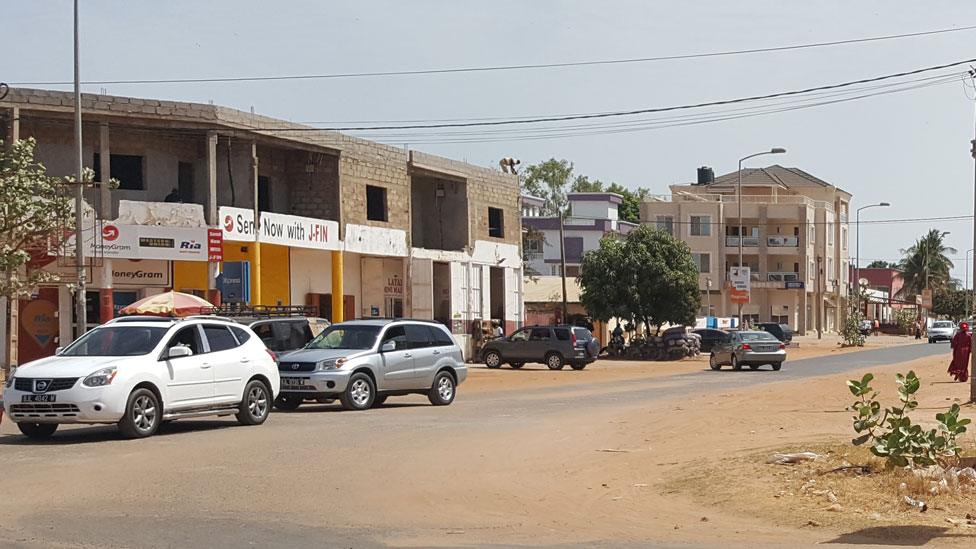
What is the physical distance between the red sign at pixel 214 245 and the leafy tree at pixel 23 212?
27.1 feet

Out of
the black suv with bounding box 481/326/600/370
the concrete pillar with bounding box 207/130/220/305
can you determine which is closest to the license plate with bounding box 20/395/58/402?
the concrete pillar with bounding box 207/130/220/305

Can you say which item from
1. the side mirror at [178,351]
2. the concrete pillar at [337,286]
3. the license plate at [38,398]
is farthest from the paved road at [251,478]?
the concrete pillar at [337,286]

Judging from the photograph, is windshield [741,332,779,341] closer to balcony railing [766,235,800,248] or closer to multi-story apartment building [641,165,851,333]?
multi-story apartment building [641,165,851,333]

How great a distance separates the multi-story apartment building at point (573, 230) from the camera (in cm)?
9694

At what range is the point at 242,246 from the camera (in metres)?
41.6

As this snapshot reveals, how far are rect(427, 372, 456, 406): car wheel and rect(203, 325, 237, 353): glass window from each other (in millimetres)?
6344

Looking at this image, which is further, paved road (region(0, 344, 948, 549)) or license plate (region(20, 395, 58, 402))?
license plate (region(20, 395, 58, 402))

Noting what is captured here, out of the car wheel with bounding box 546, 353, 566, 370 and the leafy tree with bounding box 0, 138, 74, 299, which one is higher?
the leafy tree with bounding box 0, 138, 74, 299

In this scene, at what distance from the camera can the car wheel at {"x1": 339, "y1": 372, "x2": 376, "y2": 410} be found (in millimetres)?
24359

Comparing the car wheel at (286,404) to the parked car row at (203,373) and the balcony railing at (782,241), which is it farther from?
the balcony railing at (782,241)

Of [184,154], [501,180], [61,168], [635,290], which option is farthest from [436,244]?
[61,168]

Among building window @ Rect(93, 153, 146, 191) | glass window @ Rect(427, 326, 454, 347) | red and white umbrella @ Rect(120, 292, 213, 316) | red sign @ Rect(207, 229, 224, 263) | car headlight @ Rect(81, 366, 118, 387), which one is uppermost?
building window @ Rect(93, 153, 146, 191)

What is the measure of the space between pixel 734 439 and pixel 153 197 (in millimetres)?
26362

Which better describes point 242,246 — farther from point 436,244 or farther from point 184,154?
point 436,244
